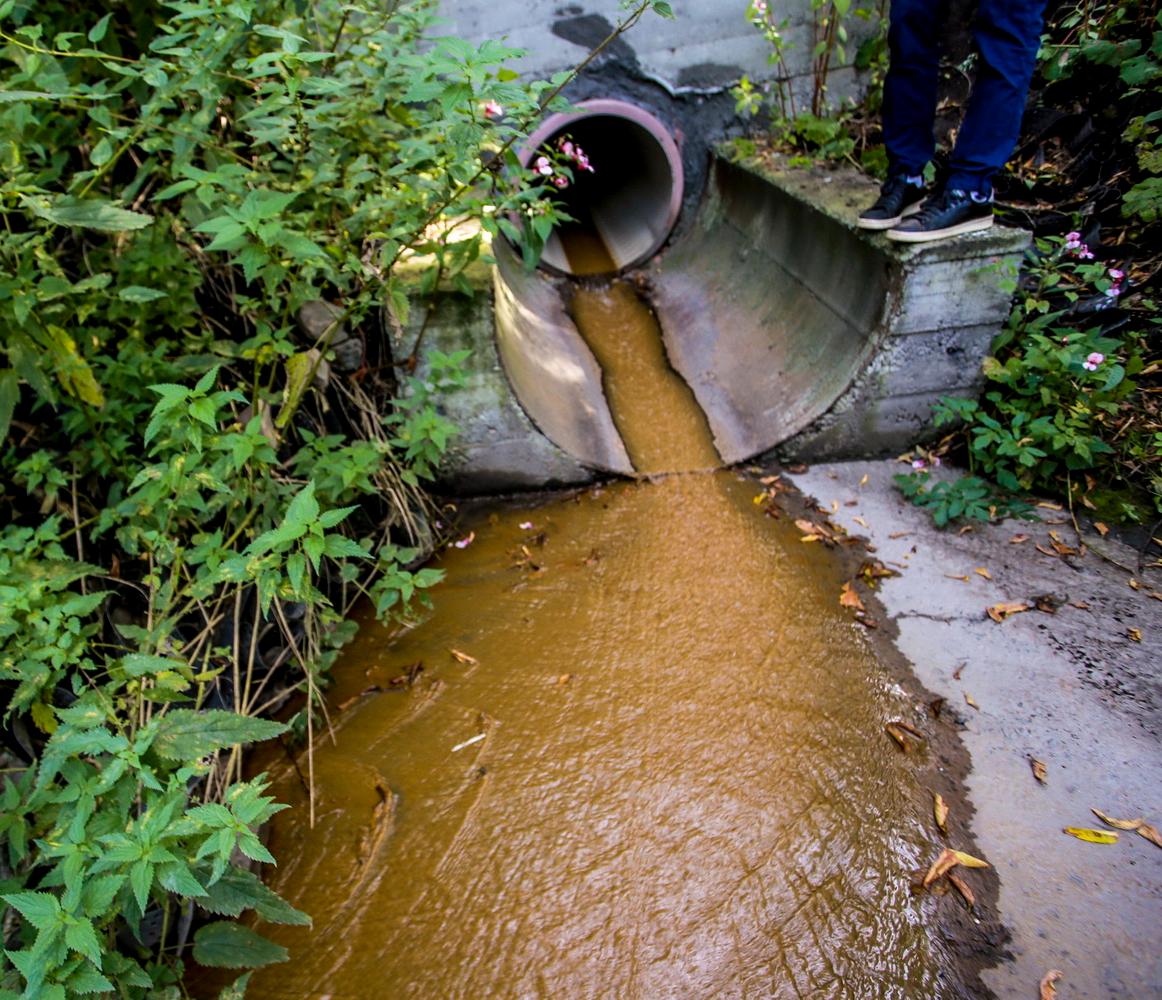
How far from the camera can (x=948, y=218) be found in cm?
290

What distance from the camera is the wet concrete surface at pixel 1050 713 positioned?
1.63 meters

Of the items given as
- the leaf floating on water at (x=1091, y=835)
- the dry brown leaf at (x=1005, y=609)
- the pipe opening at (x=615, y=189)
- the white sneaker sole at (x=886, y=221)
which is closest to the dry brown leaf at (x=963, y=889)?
the leaf floating on water at (x=1091, y=835)

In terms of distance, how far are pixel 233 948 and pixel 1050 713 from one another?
2.14 meters

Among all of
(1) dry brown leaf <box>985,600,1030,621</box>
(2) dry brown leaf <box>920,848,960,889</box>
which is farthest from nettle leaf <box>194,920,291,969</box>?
(1) dry brown leaf <box>985,600,1030,621</box>

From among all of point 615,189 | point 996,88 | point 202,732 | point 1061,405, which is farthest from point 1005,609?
point 615,189

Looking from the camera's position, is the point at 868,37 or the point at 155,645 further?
the point at 868,37

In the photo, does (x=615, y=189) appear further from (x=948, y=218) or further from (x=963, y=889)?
(x=963, y=889)

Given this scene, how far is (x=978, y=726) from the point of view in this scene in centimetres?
214

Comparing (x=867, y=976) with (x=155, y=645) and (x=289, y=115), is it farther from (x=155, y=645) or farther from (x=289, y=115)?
(x=289, y=115)

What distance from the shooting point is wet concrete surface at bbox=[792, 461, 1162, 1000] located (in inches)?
64.1

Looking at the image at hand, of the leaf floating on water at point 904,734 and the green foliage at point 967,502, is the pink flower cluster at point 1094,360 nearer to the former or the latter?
the green foliage at point 967,502

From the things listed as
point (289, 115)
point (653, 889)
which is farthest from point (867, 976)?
point (289, 115)

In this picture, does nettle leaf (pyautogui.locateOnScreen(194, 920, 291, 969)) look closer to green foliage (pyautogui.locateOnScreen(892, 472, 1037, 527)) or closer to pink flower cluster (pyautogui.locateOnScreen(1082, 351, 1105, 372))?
green foliage (pyautogui.locateOnScreen(892, 472, 1037, 527))

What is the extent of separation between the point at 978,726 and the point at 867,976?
815 mm
